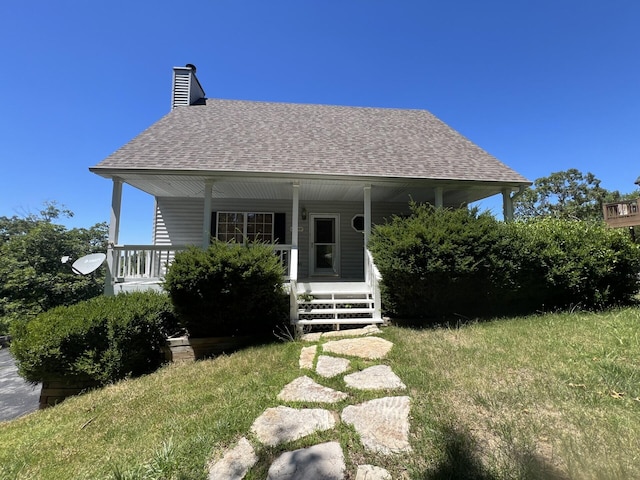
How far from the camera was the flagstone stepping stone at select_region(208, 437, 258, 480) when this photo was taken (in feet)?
6.34

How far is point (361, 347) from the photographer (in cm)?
464

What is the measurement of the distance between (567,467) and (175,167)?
7.72 metres

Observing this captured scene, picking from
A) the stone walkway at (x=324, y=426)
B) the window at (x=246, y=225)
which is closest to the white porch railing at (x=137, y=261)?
the window at (x=246, y=225)

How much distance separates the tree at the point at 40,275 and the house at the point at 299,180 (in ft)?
43.0

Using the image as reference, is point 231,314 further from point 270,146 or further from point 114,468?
point 270,146

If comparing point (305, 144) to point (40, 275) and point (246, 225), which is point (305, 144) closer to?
point (246, 225)

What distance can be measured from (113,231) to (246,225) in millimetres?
3812

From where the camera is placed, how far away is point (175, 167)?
23.2 ft

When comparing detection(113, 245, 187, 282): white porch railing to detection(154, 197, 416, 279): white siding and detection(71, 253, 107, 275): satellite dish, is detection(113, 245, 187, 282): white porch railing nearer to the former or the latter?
detection(71, 253, 107, 275): satellite dish

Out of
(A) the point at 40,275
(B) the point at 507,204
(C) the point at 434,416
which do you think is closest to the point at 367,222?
(B) the point at 507,204

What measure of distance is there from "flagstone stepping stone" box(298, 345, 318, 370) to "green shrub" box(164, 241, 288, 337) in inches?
54.8

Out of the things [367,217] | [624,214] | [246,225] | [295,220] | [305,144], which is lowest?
[295,220]

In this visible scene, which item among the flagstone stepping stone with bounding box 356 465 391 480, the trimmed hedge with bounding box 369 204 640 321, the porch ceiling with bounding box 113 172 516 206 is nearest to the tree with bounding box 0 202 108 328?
the porch ceiling with bounding box 113 172 516 206

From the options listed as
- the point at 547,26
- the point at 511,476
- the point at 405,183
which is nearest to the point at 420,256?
the point at 405,183
